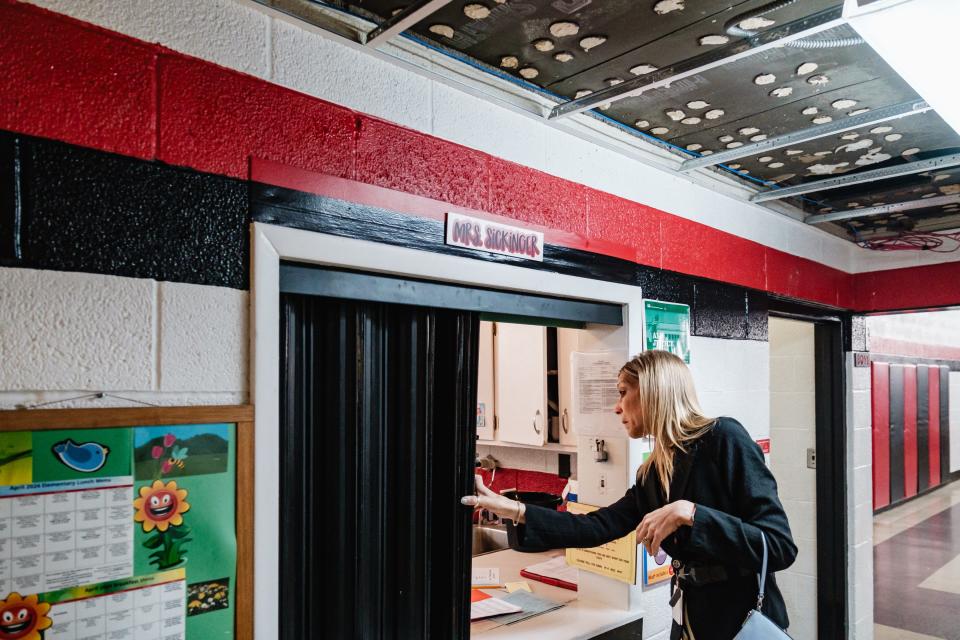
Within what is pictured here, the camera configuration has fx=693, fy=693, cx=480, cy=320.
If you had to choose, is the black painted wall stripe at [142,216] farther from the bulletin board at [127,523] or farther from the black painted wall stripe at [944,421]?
the black painted wall stripe at [944,421]

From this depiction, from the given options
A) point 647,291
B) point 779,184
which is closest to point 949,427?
point 779,184

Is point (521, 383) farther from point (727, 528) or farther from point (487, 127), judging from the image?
point (727, 528)

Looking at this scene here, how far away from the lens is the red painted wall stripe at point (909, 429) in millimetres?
9641

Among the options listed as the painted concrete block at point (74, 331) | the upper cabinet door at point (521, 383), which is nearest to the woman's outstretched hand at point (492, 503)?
the painted concrete block at point (74, 331)

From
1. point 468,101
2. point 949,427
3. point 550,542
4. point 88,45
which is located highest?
point 468,101

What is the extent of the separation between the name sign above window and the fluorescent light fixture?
100 cm

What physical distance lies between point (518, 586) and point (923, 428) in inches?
387

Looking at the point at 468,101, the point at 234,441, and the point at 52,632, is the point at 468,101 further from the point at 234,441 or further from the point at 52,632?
the point at 52,632

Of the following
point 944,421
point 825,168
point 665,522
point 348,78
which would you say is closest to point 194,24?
point 348,78

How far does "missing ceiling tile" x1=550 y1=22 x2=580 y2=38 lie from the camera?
1775 millimetres

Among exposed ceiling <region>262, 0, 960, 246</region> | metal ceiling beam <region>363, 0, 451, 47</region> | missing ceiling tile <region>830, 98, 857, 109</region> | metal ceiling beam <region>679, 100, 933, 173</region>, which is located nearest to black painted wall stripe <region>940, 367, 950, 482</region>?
exposed ceiling <region>262, 0, 960, 246</region>

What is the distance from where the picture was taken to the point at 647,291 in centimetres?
266

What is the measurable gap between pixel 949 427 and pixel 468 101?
1232 cm

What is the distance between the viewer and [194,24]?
1459mm
